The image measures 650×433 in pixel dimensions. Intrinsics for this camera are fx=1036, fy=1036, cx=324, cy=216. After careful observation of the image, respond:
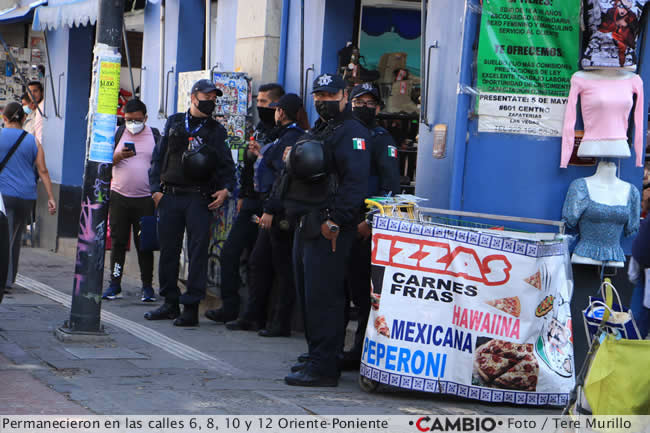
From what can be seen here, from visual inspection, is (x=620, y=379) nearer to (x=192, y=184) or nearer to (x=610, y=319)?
(x=610, y=319)

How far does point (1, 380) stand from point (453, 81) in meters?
3.81

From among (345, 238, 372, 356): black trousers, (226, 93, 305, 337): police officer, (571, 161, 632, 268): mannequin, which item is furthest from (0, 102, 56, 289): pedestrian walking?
(571, 161, 632, 268): mannequin

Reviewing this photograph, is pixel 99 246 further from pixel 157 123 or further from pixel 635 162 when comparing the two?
pixel 157 123

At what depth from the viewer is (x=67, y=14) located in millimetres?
12961

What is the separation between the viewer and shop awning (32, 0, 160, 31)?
40.7 feet

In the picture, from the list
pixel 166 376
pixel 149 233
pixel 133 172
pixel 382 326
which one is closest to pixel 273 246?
pixel 149 233

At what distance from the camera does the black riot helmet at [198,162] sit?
28.2 feet

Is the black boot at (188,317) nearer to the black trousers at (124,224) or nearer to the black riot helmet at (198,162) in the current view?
the black riot helmet at (198,162)

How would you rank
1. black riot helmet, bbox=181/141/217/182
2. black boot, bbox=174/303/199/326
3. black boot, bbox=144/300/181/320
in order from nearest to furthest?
black riot helmet, bbox=181/141/217/182 < black boot, bbox=174/303/199/326 < black boot, bbox=144/300/181/320

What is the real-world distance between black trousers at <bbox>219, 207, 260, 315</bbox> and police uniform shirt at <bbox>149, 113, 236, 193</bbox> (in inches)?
11.5

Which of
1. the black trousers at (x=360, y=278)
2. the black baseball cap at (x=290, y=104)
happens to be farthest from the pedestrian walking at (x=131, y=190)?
the black trousers at (x=360, y=278)

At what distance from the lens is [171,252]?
8914 millimetres

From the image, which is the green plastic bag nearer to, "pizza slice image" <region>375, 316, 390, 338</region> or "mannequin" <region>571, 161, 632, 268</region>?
"pizza slice image" <region>375, 316, 390, 338</region>

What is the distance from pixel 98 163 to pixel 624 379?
4382 millimetres
